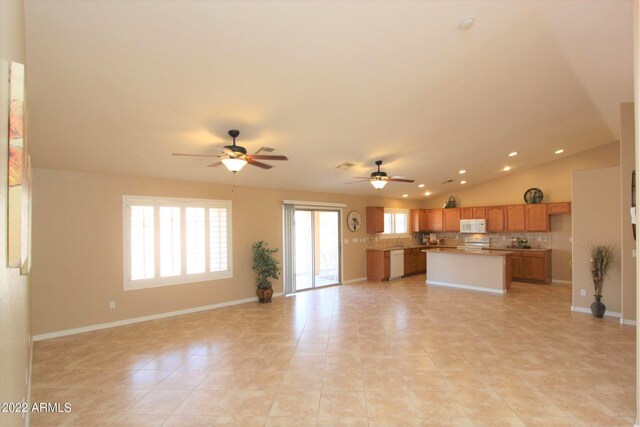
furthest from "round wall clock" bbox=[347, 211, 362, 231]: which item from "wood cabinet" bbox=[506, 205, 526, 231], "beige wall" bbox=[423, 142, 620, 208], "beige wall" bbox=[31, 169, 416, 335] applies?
"wood cabinet" bbox=[506, 205, 526, 231]

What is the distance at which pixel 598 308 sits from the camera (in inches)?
193

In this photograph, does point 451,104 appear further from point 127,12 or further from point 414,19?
point 127,12

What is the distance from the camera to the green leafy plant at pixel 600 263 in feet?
16.2

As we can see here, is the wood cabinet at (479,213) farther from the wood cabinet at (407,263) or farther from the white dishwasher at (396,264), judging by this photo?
the white dishwasher at (396,264)

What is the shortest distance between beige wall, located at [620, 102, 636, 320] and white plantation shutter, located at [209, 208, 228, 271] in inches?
260

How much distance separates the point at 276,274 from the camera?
6.35m

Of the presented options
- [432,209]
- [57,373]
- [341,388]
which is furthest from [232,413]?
[432,209]

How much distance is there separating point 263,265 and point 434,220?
6.47 meters

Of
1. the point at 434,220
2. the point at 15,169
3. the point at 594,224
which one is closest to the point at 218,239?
the point at 15,169

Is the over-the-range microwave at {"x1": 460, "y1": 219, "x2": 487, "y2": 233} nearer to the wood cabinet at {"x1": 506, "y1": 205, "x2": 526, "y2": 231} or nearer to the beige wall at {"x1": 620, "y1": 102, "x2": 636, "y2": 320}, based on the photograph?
the wood cabinet at {"x1": 506, "y1": 205, "x2": 526, "y2": 231}

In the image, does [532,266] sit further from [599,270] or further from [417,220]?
[417,220]

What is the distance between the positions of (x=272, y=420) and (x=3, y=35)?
280 centimetres

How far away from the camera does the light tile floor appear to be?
252 cm

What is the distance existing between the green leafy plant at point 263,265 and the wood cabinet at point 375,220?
11.3 feet
